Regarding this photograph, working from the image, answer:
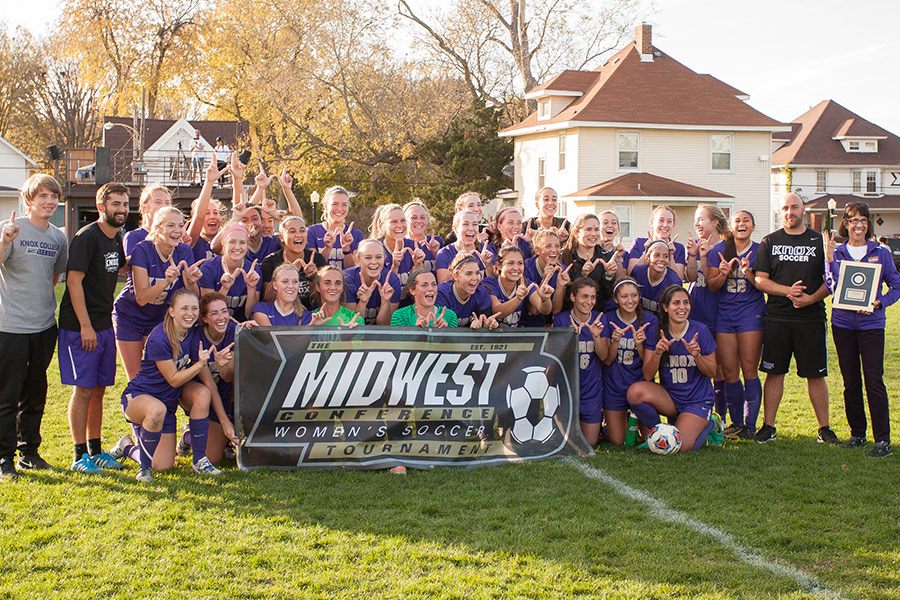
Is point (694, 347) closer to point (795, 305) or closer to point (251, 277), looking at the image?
point (795, 305)

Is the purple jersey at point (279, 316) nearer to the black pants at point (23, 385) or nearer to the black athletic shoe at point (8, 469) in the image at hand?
the black pants at point (23, 385)

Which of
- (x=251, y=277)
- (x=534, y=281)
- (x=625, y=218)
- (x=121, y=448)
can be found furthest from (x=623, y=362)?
(x=625, y=218)

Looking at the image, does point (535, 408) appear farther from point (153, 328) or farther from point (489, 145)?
point (489, 145)

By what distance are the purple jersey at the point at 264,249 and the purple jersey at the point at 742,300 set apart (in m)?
3.70

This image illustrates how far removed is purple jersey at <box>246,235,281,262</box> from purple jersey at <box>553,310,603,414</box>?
241 centimetres

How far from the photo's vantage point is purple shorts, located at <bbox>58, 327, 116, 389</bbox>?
5.60 metres

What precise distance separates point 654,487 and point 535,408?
1.13 metres

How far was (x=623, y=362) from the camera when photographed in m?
6.37

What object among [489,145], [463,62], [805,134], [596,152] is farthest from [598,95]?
[805,134]

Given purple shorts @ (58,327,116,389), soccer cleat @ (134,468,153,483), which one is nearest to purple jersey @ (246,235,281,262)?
purple shorts @ (58,327,116,389)

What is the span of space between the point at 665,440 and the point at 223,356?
3339 millimetres

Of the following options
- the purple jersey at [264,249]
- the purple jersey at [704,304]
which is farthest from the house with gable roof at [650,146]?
the purple jersey at [264,249]

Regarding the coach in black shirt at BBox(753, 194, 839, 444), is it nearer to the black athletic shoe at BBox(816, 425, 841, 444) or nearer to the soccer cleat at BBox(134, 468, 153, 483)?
the black athletic shoe at BBox(816, 425, 841, 444)

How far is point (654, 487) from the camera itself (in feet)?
17.3
